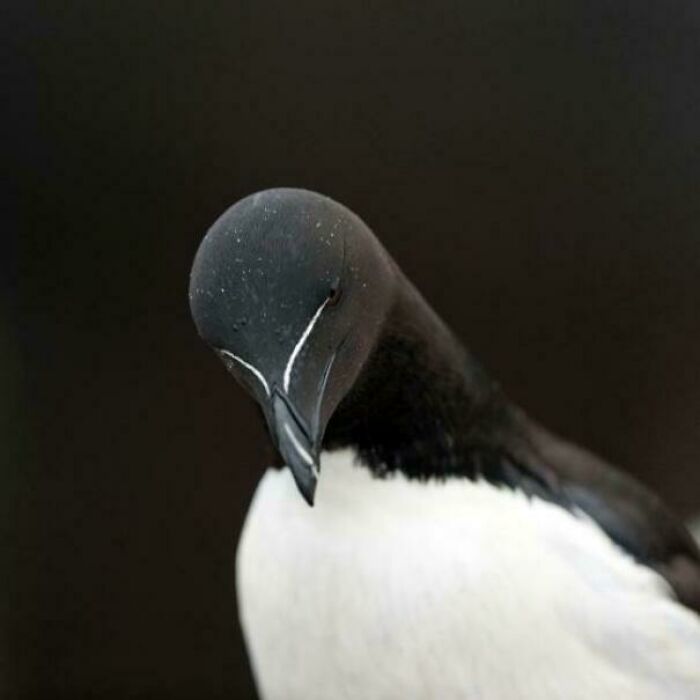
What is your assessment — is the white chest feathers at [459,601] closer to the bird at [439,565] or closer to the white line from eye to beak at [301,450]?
the bird at [439,565]

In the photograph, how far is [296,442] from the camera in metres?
0.48

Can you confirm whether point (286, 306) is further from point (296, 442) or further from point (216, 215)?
point (216, 215)

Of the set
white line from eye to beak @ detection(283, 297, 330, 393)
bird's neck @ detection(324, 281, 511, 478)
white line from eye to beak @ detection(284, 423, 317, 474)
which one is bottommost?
bird's neck @ detection(324, 281, 511, 478)

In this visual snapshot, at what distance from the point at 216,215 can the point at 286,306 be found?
0.53 m

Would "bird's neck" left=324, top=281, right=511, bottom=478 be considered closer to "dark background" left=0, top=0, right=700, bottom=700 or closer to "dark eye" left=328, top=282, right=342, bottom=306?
"dark eye" left=328, top=282, right=342, bottom=306

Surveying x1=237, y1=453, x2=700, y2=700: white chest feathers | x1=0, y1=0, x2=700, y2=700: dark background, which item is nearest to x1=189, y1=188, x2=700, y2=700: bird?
x1=237, y1=453, x2=700, y2=700: white chest feathers

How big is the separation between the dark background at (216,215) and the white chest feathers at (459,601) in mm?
430

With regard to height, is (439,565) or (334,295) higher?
(334,295)

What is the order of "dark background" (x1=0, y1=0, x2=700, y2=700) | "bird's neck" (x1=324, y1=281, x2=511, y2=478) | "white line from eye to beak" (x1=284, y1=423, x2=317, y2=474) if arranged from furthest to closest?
"dark background" (x1=0, y1=0, x2=700, y2=700) < "bird's neck" (x1=324, y1=281, x2=511, y2=478) < "white line from eye to beak" (x1=284, y1=423, x2=317, y2=474)

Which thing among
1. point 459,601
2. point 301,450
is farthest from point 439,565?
point 301,450

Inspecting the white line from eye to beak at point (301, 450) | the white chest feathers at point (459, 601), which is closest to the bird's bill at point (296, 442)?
the white line from eye to beak at point (301, 450)

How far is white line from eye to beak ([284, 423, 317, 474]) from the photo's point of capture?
48 cm

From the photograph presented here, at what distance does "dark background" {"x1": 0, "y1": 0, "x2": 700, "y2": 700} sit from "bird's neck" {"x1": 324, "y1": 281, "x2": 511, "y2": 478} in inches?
15.9

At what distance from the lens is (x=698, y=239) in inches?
39.1
